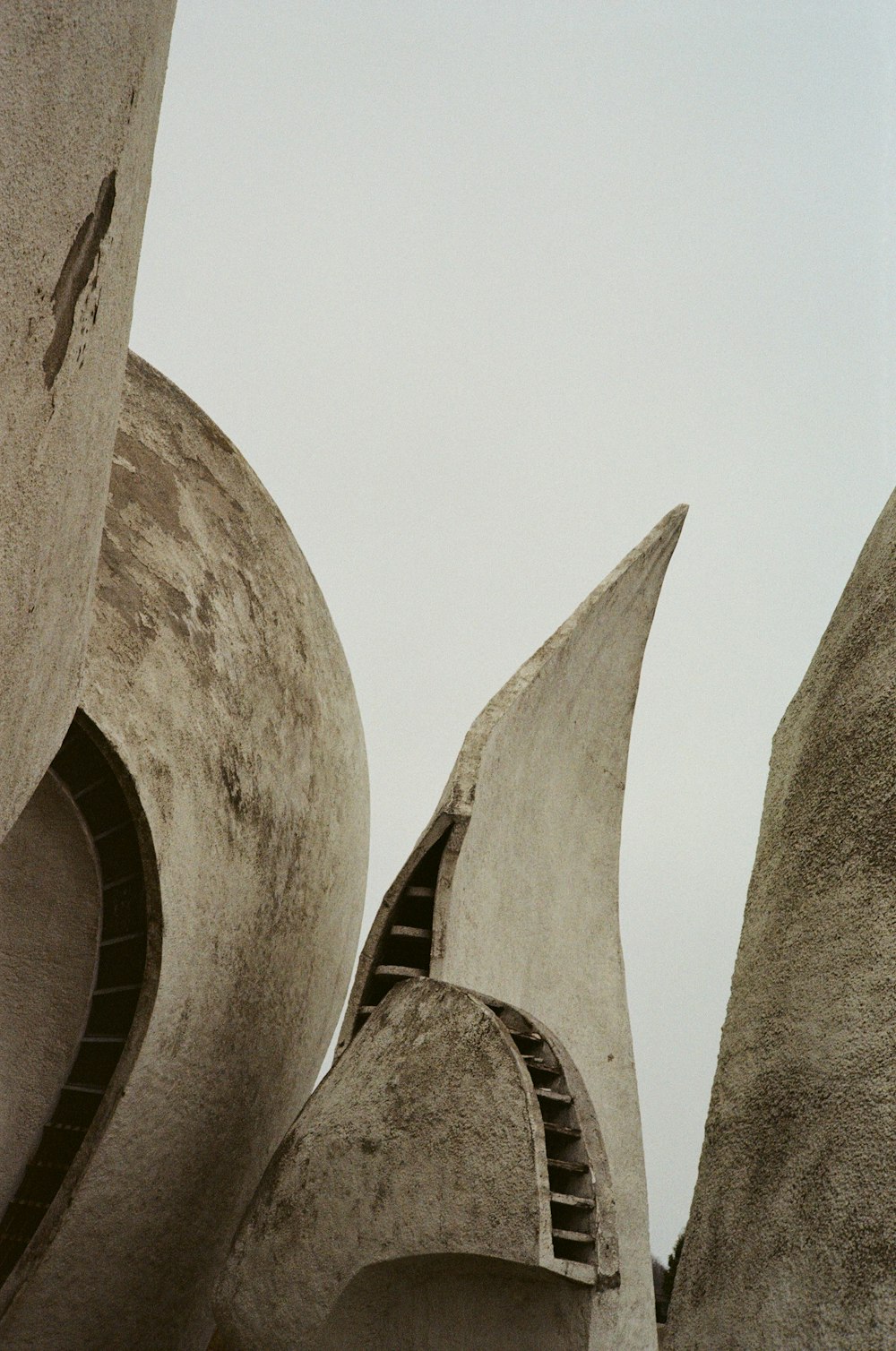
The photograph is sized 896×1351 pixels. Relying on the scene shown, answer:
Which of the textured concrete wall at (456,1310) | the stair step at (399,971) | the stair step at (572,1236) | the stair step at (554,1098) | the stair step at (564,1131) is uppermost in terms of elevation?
the stair step at (399,971)

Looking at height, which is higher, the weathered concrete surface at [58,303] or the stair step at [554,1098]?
the weathered concrete surface at [58,303]

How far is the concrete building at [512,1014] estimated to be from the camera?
15.4 ft

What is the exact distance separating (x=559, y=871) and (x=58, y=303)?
5700mm

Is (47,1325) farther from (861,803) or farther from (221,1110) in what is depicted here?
(861,803)

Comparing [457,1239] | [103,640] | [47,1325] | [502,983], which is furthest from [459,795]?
[47,1325]

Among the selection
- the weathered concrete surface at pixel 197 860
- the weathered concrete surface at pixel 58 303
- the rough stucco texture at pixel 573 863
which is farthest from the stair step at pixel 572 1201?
the weathered concrete surface at pixel 58 303

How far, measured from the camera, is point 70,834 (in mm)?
6230

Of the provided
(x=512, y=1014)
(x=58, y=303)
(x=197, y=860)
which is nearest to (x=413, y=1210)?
(x=512, y=1014)

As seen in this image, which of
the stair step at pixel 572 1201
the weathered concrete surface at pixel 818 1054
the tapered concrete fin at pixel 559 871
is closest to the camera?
the weathered concrete surface at pixel 818 1054

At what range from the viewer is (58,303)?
2.80m

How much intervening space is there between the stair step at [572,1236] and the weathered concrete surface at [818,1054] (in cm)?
37

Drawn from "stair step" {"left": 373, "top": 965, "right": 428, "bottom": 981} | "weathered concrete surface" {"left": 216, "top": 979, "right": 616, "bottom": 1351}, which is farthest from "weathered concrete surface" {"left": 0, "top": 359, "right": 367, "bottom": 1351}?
"weathered concrete surface" {"left": 216, "top": 979, "right": 616, "bottom": 1351}

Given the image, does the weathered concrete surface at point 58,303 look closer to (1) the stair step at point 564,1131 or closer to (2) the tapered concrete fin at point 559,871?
(1) the stair step at point 564,1131

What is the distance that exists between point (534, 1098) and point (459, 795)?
1898 millimetres
